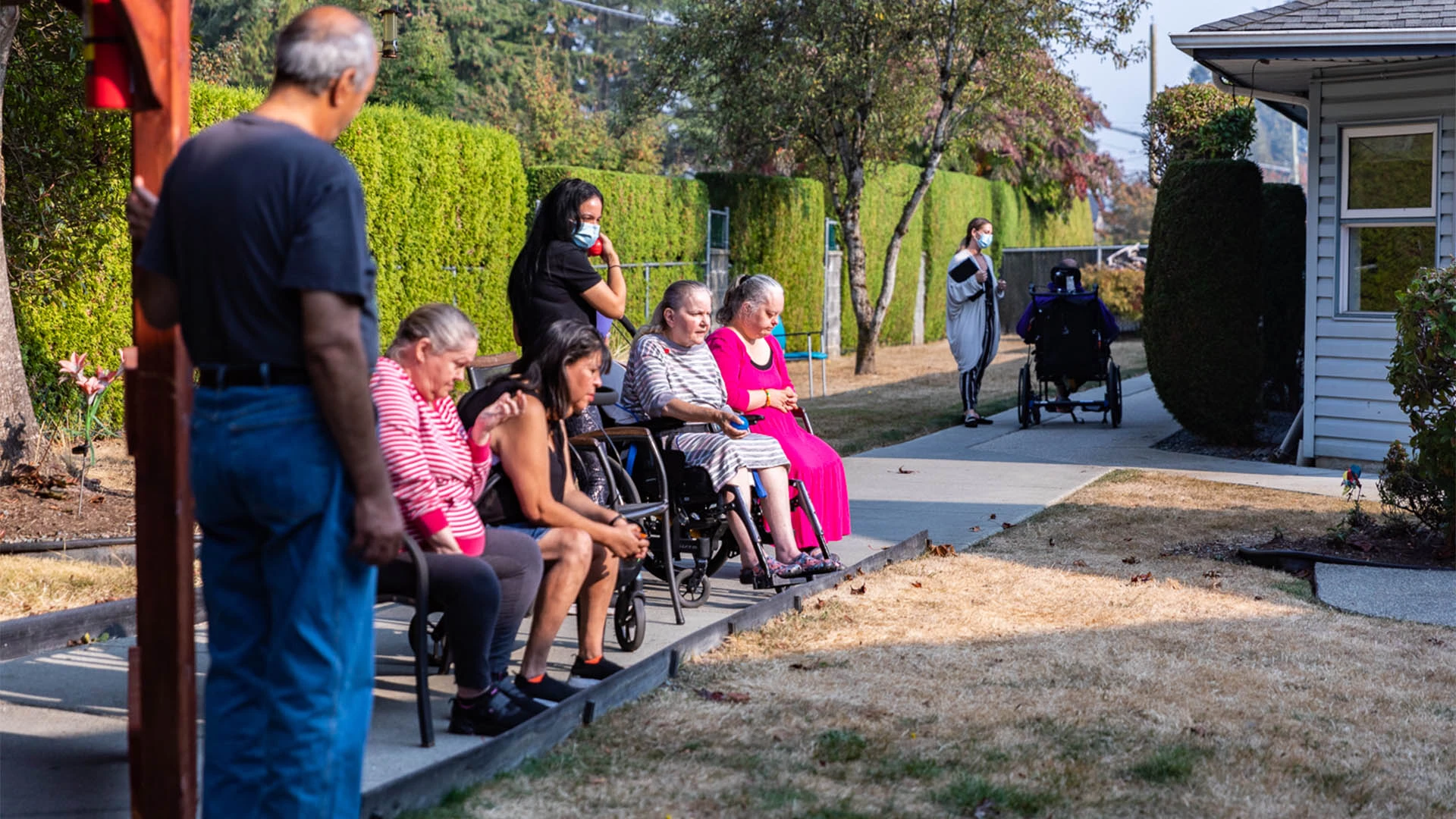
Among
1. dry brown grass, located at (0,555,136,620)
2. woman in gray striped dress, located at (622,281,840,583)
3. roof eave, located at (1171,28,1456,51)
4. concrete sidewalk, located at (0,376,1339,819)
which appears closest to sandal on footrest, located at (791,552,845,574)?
woman in gray striped dress, located at (622,281,840,583)

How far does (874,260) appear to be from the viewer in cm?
2633

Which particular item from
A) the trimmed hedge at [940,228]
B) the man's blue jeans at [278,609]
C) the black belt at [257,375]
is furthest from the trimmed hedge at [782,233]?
the black belt at [257,375]

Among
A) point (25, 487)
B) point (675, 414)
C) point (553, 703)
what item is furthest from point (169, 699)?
point (25, 487)

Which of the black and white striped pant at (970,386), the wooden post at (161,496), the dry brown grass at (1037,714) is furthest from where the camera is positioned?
the black and white striped pant at (970,386)

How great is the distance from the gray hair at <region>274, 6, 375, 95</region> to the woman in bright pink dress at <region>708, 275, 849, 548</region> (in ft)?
12.7

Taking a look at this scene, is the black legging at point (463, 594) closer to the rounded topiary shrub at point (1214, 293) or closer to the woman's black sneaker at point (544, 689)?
the woman's black sneaker at point (544, 689)

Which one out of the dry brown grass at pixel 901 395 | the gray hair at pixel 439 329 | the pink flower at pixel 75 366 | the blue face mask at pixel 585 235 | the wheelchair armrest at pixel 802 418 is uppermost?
the blue face mask at pixel 585 235

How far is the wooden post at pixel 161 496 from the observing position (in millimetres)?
3158

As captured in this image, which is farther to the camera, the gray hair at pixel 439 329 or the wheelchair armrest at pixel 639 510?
the wheelchair armrest at pixel 639 510

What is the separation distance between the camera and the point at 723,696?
5082 mm

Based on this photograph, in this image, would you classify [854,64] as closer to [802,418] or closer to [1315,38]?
[1315,38]

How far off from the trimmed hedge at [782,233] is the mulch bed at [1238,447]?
966 centimetres

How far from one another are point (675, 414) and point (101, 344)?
7041mm

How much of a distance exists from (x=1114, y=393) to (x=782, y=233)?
32.6 ft
